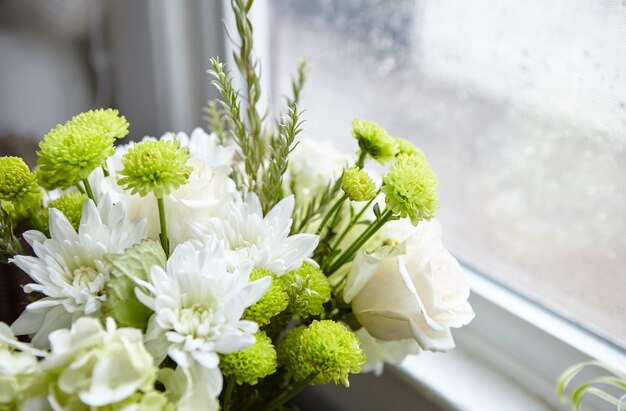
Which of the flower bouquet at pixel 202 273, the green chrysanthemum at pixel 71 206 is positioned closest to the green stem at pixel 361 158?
the flower bouquet at pixel 202 273

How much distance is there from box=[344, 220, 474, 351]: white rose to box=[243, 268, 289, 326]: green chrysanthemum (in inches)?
3.3

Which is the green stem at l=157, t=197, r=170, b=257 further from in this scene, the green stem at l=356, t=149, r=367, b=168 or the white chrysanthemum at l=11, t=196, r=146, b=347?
the green stem at l=356, t=149, r=367, b=168

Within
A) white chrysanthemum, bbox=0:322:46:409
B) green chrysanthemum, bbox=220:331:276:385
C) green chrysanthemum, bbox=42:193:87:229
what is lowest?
white chrysanthemum, bbox=0:322:46:409

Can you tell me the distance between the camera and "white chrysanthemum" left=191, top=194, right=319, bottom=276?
1.42 feet

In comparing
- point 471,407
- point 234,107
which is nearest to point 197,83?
point 234,107

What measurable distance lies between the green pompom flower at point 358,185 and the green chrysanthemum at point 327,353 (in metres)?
0.10

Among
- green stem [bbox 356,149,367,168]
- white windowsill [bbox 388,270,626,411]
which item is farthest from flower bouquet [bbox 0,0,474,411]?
white windowsill [bbox 388,270,626,411]

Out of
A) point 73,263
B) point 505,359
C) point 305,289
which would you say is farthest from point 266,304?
point 505,359

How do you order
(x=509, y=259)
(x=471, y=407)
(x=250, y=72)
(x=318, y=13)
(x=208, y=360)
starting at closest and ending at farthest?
(x=208, y=360) < (x=250, y=72) < (x=471, y=407) < (x=509, y=259) < (x=318, y=13)

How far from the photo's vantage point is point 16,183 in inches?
17.1

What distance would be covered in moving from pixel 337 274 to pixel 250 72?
0.64ft

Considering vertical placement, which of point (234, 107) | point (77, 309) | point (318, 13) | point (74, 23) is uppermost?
point (318, 13)

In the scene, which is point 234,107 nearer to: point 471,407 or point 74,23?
point 471,407

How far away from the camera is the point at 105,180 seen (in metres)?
0.46
